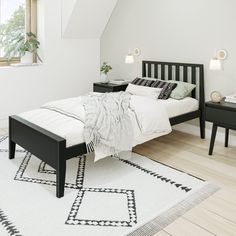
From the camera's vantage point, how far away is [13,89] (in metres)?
4.51

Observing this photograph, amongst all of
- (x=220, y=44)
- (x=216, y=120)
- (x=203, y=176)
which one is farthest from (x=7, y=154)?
(x=220, y=44)

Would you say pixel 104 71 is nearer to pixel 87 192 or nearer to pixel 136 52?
pixel 136 52

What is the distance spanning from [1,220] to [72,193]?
603 mm

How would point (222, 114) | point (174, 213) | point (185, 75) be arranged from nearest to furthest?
point (174, 213) → point (222, 114) → point (185, 75)

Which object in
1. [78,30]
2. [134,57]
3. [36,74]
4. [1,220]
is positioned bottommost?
[1,220]

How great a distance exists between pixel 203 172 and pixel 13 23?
3454mm

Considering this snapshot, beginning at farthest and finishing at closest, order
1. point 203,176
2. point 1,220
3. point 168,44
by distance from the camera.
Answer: point 168,44 → point 203,176 → point 1,220

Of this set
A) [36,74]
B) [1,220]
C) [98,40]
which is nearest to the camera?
[1,220]

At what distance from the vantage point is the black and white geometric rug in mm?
2141

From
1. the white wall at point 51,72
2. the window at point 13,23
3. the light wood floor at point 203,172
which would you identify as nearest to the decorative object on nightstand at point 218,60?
the light wood floor at point 203,172

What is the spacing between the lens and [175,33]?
13.8 feet

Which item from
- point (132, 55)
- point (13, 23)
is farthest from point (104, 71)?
point (13, 23)

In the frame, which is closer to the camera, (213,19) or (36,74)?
(213,19)

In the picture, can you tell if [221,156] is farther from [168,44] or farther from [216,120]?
[168,44]
